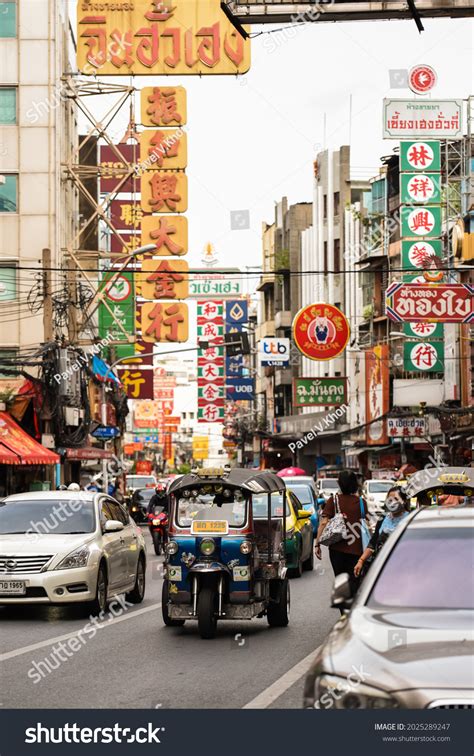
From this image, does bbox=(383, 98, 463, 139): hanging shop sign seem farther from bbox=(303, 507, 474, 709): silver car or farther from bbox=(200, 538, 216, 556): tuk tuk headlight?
bbox=(303, 507, 474, 709): silver car

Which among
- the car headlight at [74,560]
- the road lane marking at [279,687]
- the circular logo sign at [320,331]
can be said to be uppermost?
the circular logo sign at [320,331]

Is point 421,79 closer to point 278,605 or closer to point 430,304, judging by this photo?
point 430,304

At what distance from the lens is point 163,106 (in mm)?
47719

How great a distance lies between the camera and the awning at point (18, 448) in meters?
35.1

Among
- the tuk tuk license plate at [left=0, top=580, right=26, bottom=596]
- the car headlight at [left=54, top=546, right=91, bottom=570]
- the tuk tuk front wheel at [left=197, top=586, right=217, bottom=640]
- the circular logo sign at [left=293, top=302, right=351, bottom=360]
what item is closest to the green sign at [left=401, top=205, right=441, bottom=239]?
the circular logo sign at [left=293, top=302, right=351, bottom=360]

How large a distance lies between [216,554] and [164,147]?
33837 millimetres

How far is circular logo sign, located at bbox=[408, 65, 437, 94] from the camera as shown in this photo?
5800 cm

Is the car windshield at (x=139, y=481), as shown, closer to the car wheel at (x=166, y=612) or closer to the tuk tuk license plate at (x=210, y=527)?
the car wheel at (x=166, y=612)

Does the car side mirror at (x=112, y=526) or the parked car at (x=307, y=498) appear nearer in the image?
the car side mirror at (x=112, y=526)

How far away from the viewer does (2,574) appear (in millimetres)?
16734

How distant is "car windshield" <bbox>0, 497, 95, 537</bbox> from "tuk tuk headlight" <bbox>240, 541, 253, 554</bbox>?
338 cm

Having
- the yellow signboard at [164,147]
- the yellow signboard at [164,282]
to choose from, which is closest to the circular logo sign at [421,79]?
the yellow signboard at [164,147]

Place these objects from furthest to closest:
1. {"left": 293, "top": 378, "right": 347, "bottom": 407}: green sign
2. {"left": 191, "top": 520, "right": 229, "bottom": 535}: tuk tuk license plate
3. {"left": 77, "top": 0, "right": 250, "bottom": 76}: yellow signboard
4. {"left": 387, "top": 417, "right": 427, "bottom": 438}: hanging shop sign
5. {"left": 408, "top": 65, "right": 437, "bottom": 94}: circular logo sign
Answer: {"left": 293, "top": 378, "right": 347, "bottom": 407}: green sign, {"left": 387, "top": 417, "right": 427, "bottom": 438}: hanging shop sign, {"left": 408, "top": 65, "right": 437, "bottom": 94}: circular logo sign, {"left": 77, "top": 0, "right": 250, "bottom": 76}: yellow signboard, {"left": 191, "top": 520, "right": 229, "bottom": 535}: tuk tuk license plate

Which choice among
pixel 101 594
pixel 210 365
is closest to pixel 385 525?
pixel 101 594
